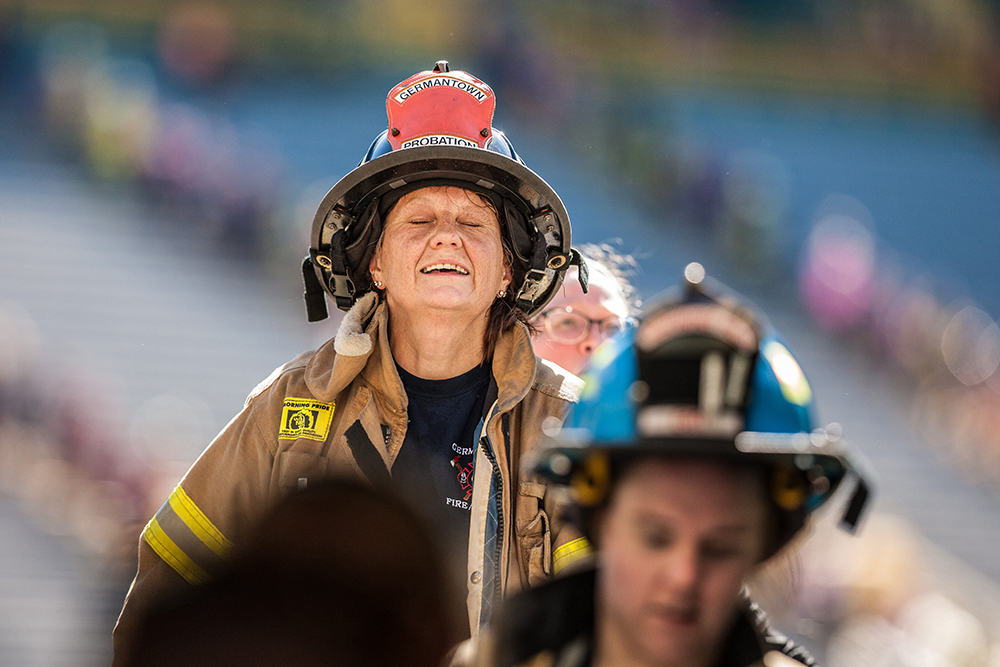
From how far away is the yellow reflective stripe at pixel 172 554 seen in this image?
2.39 m

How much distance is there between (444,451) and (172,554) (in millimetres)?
632

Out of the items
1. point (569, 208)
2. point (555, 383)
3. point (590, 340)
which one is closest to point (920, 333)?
point (569, 208)

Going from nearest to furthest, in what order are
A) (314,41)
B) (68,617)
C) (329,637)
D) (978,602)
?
(329,637)
(68,617)
(978,602)
(314,41)

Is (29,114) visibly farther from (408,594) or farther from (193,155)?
(408,594)

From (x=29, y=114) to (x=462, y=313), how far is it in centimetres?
1295

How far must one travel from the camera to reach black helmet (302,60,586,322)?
8.48ft

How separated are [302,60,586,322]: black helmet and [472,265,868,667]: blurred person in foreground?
3.61ft

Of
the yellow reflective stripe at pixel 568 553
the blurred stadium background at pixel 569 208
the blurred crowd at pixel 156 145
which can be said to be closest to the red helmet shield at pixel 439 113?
the yellow reflective stripe at pixel 568 553

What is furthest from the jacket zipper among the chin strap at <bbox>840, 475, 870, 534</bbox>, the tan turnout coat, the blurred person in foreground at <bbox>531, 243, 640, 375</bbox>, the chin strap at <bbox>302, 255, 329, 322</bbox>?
the blurred person in foreground at <bbox>531, 243, 640, 375</bbox>

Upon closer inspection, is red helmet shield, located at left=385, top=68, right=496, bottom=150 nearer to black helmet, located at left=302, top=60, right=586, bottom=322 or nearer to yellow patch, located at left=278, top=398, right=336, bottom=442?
black helmet, located at left=302, top=60, right=586, bottom=322

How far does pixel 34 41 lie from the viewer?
1602cm

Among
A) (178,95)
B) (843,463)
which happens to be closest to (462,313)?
(843,463)

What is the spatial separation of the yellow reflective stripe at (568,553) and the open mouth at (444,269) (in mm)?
676

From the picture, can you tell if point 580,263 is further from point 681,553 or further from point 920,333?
point 920,333
